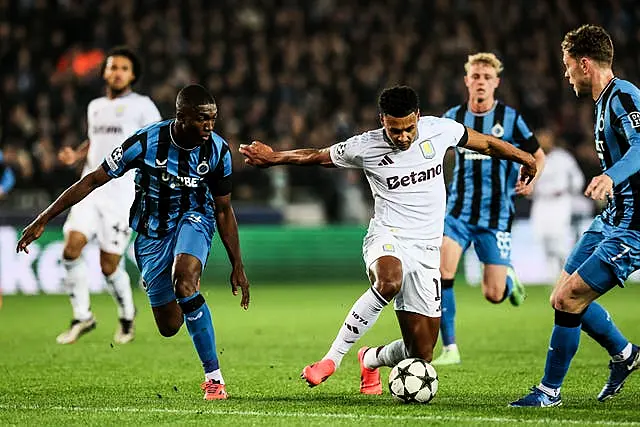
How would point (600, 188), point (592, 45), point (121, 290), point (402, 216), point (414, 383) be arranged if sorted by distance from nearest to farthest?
1. point (600, 188)
2. point (592, 45)
3. point (414, 383)
4. point (402, 216)
5. point (121, 290)

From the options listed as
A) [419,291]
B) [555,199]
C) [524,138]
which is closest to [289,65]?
[555,199]

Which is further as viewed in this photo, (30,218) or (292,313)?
(30,218)

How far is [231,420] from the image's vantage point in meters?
6.46

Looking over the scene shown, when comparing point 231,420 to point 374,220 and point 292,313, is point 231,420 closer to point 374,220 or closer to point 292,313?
point 374,220

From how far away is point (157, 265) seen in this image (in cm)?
798

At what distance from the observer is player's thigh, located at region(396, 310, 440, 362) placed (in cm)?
751

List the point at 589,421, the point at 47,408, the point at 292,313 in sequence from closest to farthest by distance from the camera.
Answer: the point at 589,421 → the point at 47,408 → the point at 292,313

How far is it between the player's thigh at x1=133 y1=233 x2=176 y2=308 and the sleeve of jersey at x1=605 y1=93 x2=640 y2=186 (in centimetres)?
304

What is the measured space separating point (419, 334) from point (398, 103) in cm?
149

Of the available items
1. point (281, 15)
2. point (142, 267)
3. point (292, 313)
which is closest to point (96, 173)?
point (142, 267)

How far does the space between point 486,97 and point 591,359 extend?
2.35m

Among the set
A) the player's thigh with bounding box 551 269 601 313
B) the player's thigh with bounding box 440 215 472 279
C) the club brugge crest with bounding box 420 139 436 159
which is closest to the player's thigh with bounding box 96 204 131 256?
the player's thigh with bounding box 440 215 472 279

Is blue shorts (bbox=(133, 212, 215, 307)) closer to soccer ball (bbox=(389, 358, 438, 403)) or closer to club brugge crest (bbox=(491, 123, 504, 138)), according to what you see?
soccer ball (bbox=(389, 358, 438, 403))

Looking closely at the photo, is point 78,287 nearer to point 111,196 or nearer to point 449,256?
point 111,196
